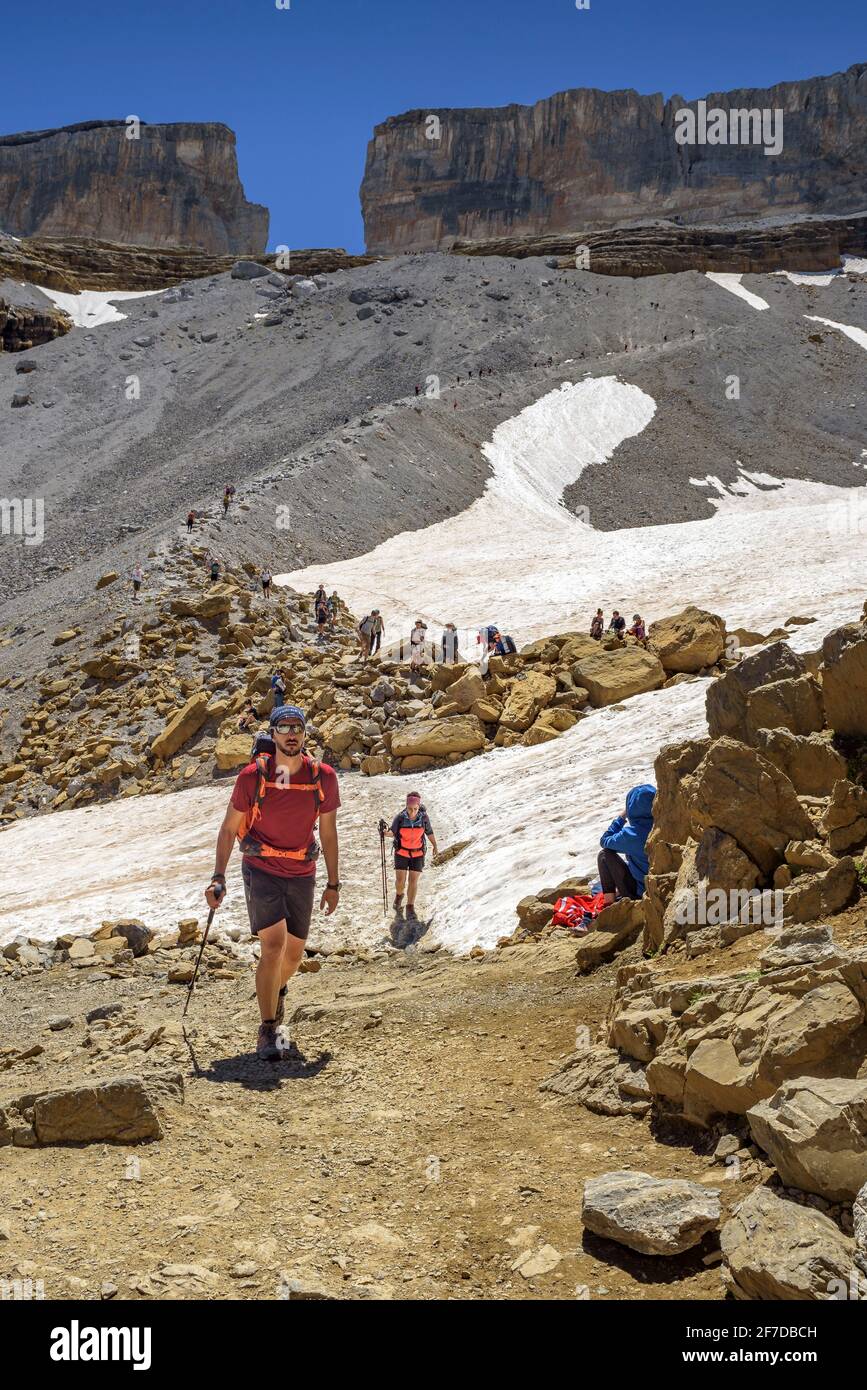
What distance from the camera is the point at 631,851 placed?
924 centimetres

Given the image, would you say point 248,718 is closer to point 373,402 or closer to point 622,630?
point 622,630

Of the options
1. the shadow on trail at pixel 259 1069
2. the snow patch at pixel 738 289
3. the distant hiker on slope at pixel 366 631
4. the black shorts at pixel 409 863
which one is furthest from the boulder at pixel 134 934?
the snow patch at pixel 738 289

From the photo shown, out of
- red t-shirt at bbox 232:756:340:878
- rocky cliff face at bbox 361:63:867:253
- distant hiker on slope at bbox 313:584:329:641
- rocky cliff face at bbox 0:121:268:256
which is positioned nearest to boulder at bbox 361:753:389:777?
distant hiker on slope at bbox 313:584:329:641

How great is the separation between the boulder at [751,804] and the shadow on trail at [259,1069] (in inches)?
115

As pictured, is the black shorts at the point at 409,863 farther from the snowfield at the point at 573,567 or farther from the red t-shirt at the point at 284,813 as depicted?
the snowfield at the point at 573,567

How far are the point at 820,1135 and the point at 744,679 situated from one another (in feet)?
16.8

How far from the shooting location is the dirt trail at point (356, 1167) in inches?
173

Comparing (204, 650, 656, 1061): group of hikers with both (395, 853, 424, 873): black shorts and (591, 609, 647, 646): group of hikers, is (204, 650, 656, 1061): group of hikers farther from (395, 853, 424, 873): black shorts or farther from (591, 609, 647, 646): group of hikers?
(591, 609, 647, 646): group of hikers

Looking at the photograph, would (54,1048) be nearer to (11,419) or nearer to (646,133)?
(11,419)

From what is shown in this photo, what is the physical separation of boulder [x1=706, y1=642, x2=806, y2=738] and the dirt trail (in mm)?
2173

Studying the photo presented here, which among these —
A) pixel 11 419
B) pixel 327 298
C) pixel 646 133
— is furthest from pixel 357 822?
pixel 646 133

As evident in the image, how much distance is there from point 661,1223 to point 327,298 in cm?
6838

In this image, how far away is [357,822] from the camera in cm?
1577
